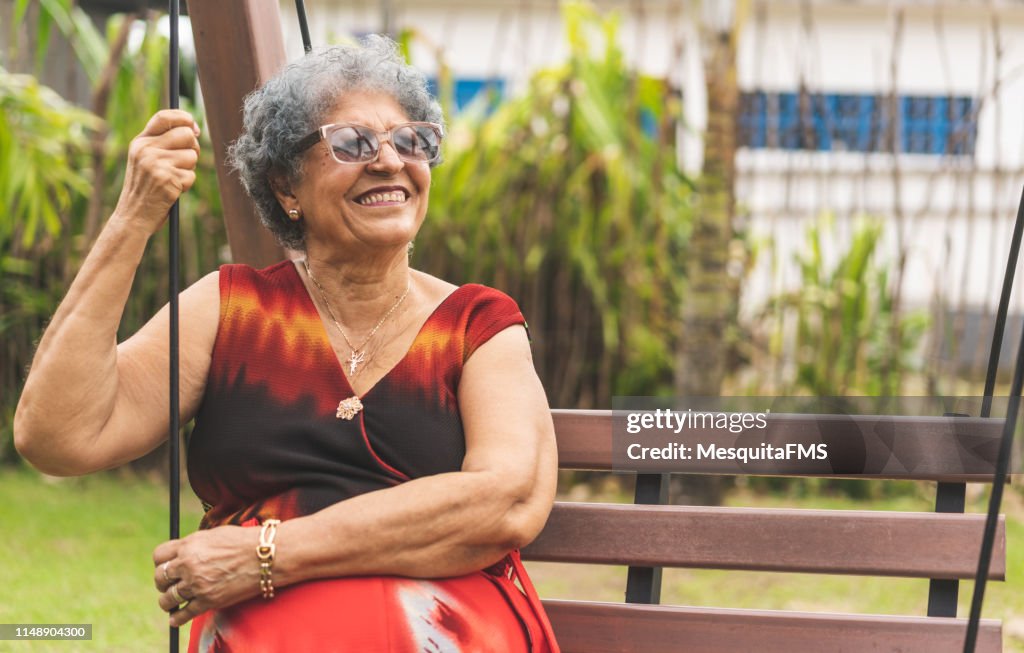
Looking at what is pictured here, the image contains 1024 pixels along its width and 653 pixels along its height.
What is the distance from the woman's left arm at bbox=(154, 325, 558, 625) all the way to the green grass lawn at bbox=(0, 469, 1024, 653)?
2.26 meters

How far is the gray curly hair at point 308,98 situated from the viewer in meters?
2.14

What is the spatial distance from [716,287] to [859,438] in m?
3.39

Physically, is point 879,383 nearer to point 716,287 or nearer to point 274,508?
point 716,287

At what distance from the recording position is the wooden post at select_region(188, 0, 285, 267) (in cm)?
240

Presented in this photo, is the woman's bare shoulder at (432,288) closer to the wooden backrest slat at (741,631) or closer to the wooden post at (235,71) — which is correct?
the wooden post at (235,71)

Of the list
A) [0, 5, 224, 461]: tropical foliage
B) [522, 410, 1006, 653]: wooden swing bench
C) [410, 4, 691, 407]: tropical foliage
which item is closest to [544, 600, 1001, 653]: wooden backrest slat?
[522, 410, 1006, 653]: wooden swing bench

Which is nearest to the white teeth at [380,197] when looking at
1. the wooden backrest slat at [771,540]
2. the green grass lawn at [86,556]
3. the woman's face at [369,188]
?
the woman's face at [369,188]

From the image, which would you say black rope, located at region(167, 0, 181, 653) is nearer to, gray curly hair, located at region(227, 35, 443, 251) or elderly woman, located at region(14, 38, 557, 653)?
elderly woman, located at region(14, 38, 557, 653)

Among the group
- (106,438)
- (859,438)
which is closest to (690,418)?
(859,438)

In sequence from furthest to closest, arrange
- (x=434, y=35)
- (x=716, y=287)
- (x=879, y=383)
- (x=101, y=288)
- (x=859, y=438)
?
1. (x=434, y=35)
2. (x=879, y=383)
3. (x=716, y=287)
4. (x=859, y=438)
5. (x=101, y=288)

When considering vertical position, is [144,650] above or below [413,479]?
below

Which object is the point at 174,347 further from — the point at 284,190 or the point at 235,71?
the point at 235,71

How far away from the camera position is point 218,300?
216 cm

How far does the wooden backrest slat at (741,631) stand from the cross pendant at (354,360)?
60cm
